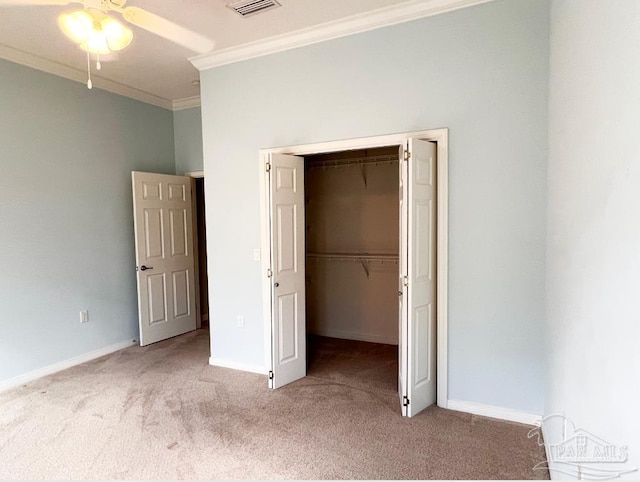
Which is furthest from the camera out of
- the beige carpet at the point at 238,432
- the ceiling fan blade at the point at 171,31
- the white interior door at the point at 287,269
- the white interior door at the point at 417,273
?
the white interior door at the point at 287,269

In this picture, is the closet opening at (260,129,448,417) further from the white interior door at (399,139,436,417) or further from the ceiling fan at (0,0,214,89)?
the ceiling fan at (0,0,214,89)

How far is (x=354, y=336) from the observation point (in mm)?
4992

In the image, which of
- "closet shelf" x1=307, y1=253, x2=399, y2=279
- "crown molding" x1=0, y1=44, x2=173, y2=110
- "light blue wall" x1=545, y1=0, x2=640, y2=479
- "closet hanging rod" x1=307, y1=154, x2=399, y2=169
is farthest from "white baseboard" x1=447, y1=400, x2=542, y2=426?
"crown molding" x1=0, y1=44, x2=173, y2=110

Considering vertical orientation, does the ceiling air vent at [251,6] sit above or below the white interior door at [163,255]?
above

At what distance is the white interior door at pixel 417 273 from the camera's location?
2.85 metres

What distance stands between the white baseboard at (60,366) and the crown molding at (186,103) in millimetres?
3021

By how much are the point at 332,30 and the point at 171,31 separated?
1341mm

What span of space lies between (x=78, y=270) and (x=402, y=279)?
11.1 feet

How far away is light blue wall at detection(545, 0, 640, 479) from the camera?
102 cm

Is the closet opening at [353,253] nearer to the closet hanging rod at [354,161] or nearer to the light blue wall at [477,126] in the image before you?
the closet hanging rod at [354,161]

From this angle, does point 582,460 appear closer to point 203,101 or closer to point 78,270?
point 203,101

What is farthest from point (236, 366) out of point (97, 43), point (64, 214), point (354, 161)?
point (97, 43)

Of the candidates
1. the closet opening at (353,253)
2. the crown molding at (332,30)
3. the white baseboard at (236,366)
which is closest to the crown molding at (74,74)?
the crown molding at (332,30)

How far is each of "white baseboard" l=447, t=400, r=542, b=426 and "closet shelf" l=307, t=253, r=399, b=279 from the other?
1.95m
